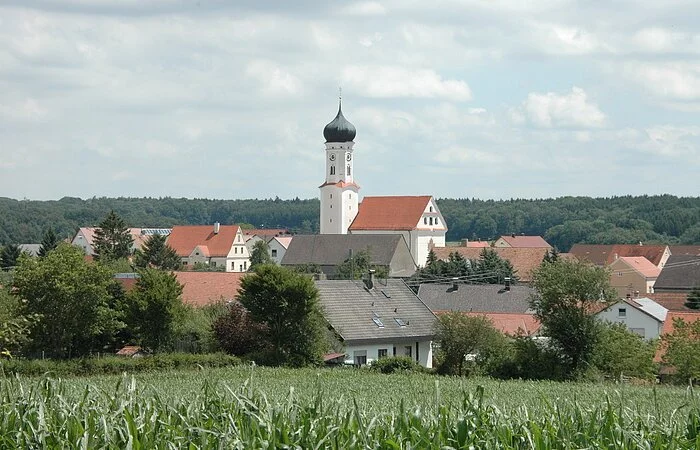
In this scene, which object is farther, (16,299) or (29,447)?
(16,299)

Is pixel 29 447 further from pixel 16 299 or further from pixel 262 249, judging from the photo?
pixel 262 249

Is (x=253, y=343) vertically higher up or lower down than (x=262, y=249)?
lower down

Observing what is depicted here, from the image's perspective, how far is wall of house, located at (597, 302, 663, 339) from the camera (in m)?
60.7

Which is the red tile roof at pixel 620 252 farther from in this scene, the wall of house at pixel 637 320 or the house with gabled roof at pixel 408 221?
the wall of house at pixel 637 320

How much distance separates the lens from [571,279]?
4431 cm

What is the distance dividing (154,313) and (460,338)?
42.1 feet

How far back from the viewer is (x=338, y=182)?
5167 inches

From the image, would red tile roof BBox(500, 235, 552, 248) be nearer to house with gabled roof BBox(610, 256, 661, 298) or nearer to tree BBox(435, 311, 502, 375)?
house with gabled roof BBox(610, 256, 661, 298)

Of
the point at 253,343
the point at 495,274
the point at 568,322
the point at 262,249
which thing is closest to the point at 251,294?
the point at 253,343

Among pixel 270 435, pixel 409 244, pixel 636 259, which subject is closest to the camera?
pixel 270 435

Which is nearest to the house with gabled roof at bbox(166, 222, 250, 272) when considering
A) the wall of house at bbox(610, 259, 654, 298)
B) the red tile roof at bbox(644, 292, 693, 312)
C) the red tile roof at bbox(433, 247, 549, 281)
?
the red tile roof at bbox(433, 247, 549, 281)

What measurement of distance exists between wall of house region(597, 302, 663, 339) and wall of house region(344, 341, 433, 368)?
44.7 feet

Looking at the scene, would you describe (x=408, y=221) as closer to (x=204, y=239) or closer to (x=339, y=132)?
(x=339, y=132)

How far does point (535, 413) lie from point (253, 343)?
35238mm
